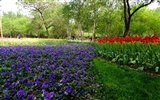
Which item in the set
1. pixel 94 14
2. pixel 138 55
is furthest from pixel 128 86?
pixel 94 14

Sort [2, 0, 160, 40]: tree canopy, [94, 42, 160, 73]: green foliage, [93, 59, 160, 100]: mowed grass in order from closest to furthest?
[93, 59, 160, 100]: mowed grass → [94, 42, 160, 73]: green foliage → [2, 0, 160, 40]: tree canopy

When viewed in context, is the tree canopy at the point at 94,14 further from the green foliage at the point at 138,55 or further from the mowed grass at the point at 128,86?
the mowed grass at the point at 128,86

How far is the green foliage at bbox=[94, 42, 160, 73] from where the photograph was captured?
5211mm

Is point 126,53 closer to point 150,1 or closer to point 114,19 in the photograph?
point 150,1

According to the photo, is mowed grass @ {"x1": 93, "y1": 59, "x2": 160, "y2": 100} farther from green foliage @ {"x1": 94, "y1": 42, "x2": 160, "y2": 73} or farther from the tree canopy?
the tree canopy

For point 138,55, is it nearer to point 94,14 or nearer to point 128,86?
point 128,86

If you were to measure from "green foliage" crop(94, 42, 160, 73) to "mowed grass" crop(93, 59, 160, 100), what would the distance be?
1.74ft

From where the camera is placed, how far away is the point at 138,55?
6062 mm

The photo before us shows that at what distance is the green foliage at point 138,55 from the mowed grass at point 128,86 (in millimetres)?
530

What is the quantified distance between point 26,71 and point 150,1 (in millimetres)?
16794

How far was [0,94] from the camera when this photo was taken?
3.73m

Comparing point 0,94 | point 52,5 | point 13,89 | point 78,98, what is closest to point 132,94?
point 78,98

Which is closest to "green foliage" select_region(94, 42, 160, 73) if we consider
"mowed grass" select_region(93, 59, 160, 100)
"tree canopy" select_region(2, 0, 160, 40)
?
"mowed grass" select_region(93, 59, 160, 100)

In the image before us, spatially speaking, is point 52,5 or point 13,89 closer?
point 13,89
